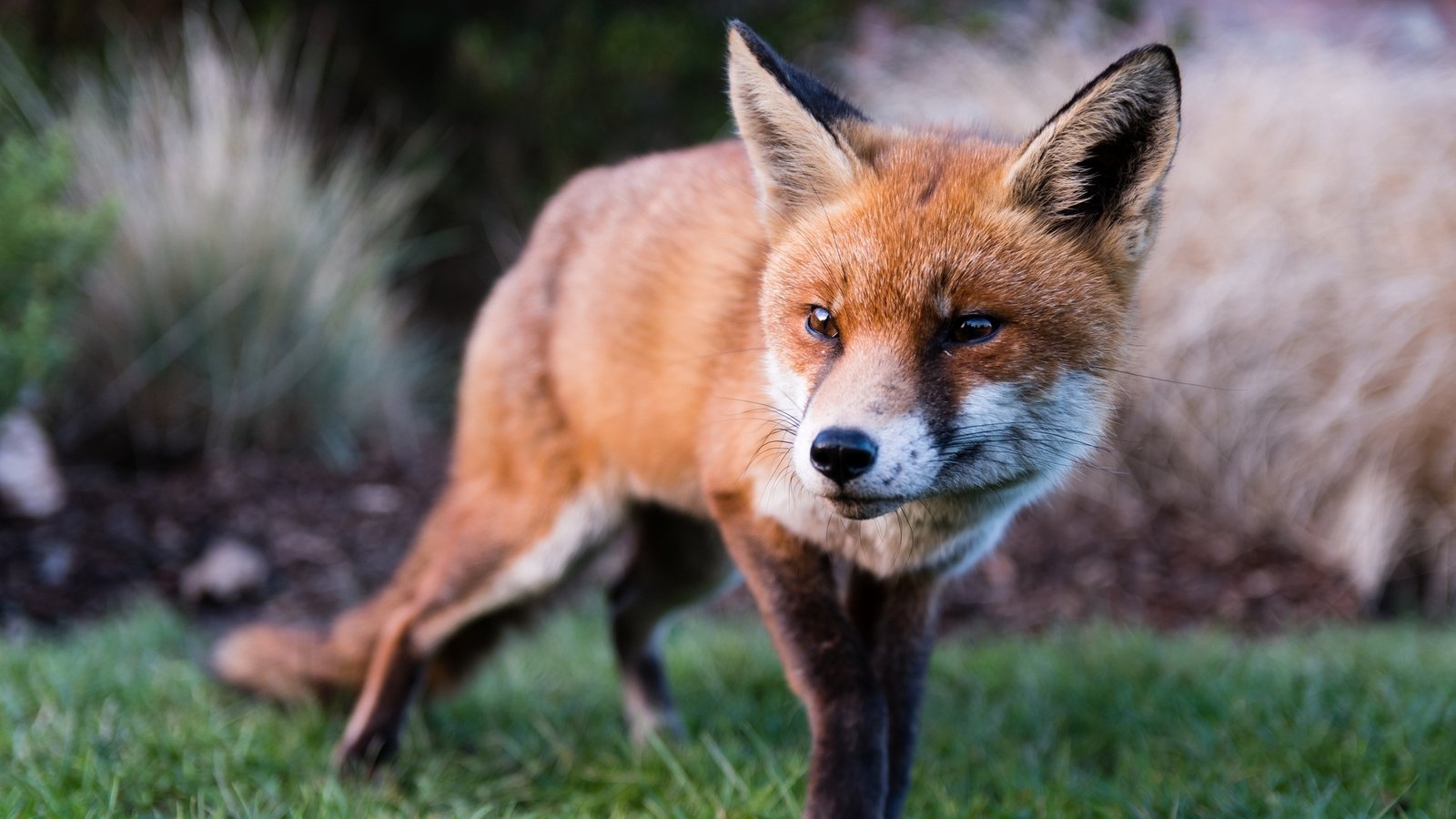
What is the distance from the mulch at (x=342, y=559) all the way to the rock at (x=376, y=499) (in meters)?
0.01

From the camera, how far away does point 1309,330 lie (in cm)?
637

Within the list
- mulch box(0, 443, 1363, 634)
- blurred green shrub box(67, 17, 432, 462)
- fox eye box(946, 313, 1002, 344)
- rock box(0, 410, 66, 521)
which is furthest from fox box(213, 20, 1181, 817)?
blurred green shrub box(67, 17, 432, 462)

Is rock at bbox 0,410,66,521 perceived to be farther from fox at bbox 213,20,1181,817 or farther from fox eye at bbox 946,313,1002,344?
fox eye at bbox 946,313,1002,344

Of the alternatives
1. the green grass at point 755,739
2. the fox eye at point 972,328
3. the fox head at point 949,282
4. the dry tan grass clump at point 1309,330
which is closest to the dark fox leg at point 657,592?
the green grass at point 755,739

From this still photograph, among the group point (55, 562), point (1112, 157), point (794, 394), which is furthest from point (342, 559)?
point (1112, 157)

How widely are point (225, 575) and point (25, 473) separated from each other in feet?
3.56

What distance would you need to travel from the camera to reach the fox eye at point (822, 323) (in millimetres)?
2420

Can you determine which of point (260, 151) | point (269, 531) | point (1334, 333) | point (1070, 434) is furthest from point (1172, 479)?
point (260, 151)

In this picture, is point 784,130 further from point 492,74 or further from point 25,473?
point 492,74

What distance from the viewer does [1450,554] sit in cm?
589

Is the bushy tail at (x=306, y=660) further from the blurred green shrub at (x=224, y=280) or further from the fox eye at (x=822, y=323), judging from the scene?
the blurred green shrub at (x=224, y=280)

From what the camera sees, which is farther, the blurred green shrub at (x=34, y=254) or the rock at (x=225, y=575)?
the rock at (x=225, y=575)

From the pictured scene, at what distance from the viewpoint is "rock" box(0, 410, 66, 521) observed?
547 cm

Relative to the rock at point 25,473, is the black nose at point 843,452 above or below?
above
